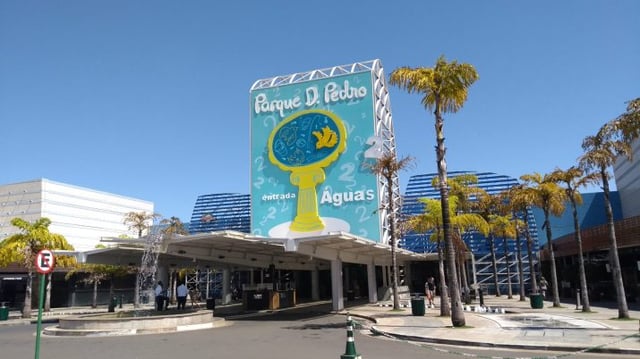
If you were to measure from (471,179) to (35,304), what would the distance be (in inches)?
1463

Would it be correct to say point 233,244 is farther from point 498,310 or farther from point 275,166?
point 275,166

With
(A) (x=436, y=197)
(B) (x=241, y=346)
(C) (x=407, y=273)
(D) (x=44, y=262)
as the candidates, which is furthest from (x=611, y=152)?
(A) (x=436, y=197)

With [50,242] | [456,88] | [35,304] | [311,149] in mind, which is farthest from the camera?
[311,149]

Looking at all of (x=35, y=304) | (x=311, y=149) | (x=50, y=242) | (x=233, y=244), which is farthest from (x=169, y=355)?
(x=311, y=149)

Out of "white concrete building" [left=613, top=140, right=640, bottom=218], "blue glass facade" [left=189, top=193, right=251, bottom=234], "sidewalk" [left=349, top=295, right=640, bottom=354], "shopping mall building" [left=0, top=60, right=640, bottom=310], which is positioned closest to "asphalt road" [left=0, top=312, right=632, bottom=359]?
"sidewalk" [left=349, top=295, right=640, bottom=354]

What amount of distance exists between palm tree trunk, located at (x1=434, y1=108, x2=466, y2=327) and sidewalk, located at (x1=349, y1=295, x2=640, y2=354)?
1.99 ft

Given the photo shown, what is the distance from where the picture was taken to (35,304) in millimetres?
43094

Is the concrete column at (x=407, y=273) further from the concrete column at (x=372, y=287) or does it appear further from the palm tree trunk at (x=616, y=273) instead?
the palm tree trunk at (x=616, y=273)

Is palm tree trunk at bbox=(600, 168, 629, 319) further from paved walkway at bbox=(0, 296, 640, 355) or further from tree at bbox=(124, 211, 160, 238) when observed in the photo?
tree at bbox=(124, 211, 160, 238)

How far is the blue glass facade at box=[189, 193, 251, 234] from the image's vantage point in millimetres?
87312

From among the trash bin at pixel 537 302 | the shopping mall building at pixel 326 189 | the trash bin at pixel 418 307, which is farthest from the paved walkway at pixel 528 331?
the shopping mall building at pixel 326 189

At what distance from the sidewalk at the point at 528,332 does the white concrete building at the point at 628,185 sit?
4215 centimetres

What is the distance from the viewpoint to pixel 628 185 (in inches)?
2420

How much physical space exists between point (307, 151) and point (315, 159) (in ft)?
4.77
